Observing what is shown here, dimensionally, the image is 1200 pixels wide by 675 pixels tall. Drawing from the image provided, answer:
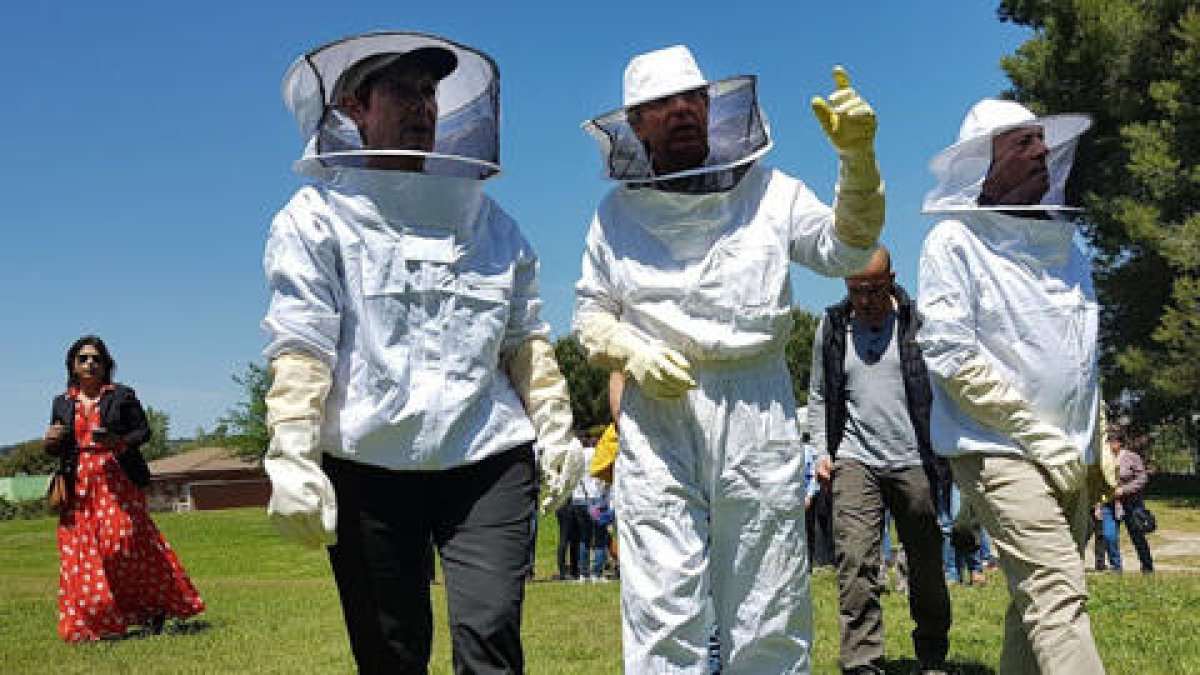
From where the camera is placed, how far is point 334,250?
3.80 m

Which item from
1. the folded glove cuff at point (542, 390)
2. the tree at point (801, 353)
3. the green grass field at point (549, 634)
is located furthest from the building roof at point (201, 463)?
the folded glove cuff at point (542, 390)

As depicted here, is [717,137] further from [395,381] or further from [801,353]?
[801,353]

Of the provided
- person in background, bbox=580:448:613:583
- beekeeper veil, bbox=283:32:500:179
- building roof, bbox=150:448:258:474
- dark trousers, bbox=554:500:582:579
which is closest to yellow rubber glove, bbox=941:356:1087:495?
beekeeper veil, bbox=283:32:500:179

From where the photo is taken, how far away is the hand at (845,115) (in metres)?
3.66

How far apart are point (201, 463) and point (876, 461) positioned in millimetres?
99843

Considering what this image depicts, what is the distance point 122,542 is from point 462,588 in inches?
286

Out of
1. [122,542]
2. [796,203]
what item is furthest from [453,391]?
[122,542]

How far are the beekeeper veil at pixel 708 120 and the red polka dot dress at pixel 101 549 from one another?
683cm

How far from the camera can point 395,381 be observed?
12.2ft

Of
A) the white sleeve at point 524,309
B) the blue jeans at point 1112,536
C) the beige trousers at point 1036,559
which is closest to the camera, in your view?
the white sleeve at point 524,309

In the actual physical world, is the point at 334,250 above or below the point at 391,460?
above

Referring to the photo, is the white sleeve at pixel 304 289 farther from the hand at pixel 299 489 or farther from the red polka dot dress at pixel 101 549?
the red polka dot dress at pixel 101 549

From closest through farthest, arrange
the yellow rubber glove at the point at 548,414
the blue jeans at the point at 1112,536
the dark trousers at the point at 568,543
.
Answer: the yellow rubber glove at the point at 548,414 → the blue jeans at the point at 1112,536 → the dark trousers at the point at 568,543

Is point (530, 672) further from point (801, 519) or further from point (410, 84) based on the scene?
point (410, 84)
